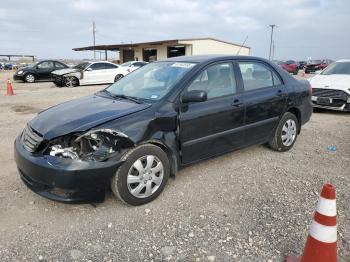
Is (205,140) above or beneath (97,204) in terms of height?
above

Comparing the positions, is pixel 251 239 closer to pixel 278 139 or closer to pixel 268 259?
pixel 268 259

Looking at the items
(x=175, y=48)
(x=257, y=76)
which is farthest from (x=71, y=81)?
(x=175, y=48)

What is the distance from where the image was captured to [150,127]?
3492 millimetres

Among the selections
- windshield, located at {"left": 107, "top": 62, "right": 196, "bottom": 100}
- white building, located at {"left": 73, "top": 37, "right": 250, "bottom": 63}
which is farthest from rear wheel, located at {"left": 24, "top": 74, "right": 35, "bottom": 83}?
windshield, located at {"left": 107, "top": 62, "right": 196, "bottom": 100}

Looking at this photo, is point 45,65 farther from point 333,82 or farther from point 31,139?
point 31,139

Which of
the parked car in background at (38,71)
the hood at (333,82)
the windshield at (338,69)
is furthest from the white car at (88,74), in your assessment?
the hood at (333,82)

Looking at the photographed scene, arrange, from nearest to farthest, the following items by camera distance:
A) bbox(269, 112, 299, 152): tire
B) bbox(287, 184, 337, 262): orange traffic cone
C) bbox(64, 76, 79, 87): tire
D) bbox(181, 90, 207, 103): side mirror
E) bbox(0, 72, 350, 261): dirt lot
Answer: bbox(287, 184, 337, 262): orange traffic cone → bbox(0, 72, 350, 261): dirt lot → bbox(181, 90, 207, 103): side mirror → bbox(269, 112, 299, 152): tire → bbox(64, 76, 79, 87): tire

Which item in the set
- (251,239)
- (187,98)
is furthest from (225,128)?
(251,239)

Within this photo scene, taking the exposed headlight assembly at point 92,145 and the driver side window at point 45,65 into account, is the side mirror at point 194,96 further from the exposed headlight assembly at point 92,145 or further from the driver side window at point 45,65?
the driver side window at point 45,65

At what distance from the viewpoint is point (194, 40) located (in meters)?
32.3

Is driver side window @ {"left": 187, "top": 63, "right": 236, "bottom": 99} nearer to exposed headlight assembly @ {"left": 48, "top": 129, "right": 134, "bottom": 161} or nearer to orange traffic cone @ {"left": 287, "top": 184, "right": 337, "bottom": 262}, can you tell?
exposed headlight assembly @ {"left": 48, "top": 129, "right": 134, "bottom": 161}

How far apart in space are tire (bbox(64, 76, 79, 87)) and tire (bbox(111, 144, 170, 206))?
1397 centimetres

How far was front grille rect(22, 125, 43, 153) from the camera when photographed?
3299 millimetres

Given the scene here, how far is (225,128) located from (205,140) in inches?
15.2
